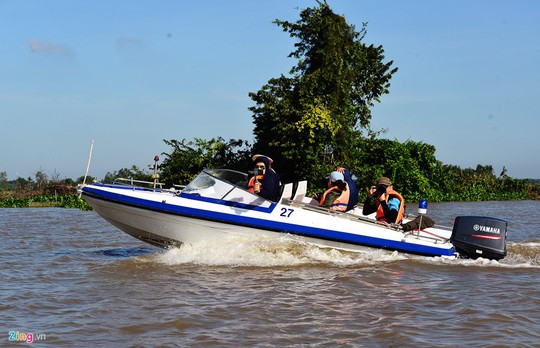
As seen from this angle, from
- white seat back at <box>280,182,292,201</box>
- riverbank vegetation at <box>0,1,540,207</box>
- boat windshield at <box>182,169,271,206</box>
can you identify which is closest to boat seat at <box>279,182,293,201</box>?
white seat back at <box>280,182,292,201</box>

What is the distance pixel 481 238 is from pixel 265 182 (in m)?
3.70

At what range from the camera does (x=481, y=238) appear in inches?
392

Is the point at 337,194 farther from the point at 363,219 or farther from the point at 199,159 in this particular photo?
the point at 199,159

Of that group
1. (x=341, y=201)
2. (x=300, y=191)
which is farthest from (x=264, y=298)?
(x=300, y=191)

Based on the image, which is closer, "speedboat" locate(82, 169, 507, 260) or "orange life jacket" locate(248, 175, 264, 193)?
"speedboat" locate(82, 169, 507, 260)

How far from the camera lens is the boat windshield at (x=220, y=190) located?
1005 cm

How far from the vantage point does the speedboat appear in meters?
9.91

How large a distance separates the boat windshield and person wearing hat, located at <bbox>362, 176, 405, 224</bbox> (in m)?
2.04

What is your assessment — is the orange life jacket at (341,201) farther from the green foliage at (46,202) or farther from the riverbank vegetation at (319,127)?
the green foliage at (46,202)

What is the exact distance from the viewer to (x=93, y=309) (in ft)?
23.0

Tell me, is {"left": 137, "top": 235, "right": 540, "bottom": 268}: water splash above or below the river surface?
above

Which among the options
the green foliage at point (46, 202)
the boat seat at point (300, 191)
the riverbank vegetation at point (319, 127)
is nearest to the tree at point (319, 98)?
the riverbank vegetation at point (319, 127)

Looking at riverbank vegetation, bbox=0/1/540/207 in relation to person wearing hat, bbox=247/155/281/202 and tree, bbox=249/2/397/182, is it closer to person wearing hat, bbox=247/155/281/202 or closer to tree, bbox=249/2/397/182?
tree, bbox=249/2/397/182

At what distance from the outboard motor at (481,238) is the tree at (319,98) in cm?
1726
